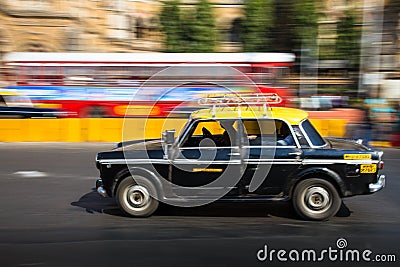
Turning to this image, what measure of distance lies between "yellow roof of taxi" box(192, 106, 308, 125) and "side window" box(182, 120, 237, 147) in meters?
0.10

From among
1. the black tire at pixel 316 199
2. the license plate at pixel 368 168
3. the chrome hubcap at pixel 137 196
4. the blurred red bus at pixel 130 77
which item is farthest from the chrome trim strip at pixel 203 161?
the blurred red bus at pixel 130 77

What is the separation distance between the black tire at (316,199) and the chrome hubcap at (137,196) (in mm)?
2132

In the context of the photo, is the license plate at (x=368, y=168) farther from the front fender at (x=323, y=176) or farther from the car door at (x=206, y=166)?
the car door at (x=206, y=166)

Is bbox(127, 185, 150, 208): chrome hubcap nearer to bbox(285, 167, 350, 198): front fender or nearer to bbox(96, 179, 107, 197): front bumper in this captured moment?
bbox(96, 179, 107, 197): front bumper

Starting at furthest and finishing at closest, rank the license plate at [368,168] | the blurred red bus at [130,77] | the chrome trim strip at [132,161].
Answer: the blurred red bus at [130,77] < the chrome trim strip at [132,161] < the license plate at [368,168]

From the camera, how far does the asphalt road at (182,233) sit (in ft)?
17.2

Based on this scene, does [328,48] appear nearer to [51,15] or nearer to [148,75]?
[148,75]

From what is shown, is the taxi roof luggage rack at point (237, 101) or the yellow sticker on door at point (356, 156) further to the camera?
the taxi roof luggage rack at point (237, 101)

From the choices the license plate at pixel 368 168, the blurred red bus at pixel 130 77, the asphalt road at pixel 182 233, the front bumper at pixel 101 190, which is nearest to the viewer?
the asphalt road at pixel 182 233

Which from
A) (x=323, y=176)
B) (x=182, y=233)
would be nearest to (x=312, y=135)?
(x=323, y=176)

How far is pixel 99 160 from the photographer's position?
6566 mm

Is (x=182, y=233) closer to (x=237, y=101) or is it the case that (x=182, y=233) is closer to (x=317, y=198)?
(x=317, y=198)

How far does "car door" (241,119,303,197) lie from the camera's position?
625 cm

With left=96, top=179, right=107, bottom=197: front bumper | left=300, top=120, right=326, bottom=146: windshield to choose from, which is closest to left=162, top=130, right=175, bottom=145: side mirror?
left=96, top=179, right=107, bottom=197: front bumper
